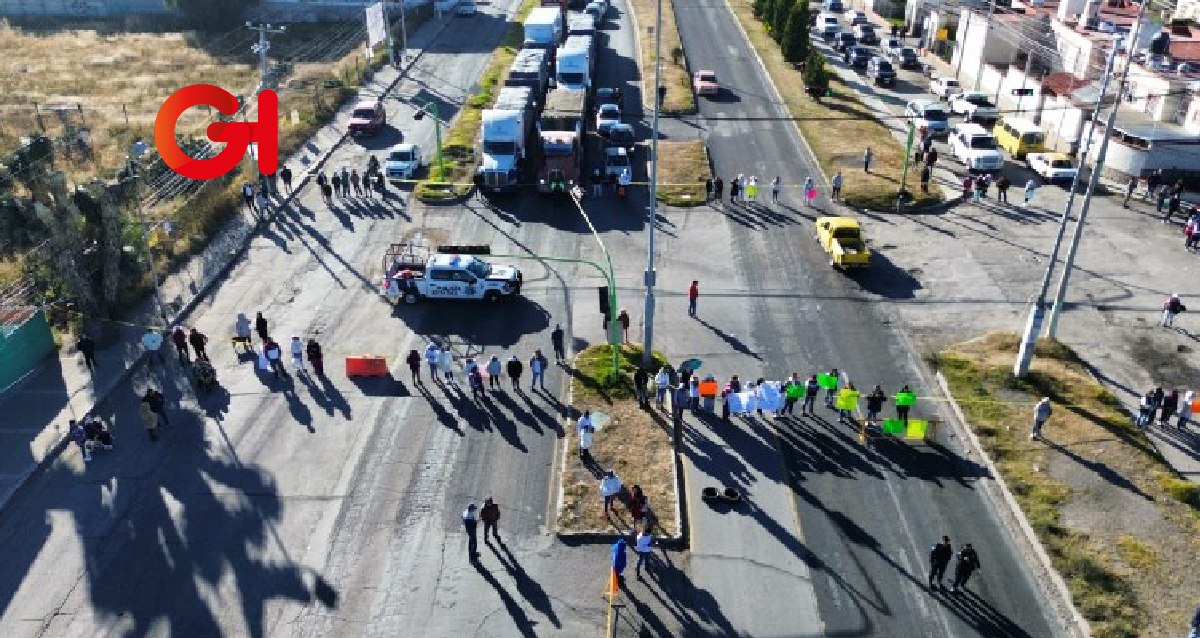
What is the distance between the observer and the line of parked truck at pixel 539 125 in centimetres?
3991

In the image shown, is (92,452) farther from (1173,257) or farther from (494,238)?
(1173,257)

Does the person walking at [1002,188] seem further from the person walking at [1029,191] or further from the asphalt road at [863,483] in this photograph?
the asphalt road at [863,483]

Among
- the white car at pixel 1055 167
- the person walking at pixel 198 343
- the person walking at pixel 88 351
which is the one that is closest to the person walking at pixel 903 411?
the person walking at pixel 198 343

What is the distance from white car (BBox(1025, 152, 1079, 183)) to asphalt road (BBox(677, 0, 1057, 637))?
12.5m

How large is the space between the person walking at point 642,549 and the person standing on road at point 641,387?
5851 millimetres

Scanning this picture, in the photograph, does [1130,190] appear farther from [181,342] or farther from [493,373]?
[181,342]

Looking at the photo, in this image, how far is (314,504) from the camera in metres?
21.7

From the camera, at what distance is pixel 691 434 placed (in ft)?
78.8

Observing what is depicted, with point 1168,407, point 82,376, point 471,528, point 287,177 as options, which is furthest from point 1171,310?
point 287,177

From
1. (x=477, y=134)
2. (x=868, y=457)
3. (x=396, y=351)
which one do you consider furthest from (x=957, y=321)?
(x=477, y=134)

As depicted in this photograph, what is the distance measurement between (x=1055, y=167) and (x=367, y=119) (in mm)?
32913

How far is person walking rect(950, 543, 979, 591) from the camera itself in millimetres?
18359

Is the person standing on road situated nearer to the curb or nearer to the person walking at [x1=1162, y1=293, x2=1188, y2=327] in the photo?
the curb

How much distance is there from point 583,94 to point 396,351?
22.1m
